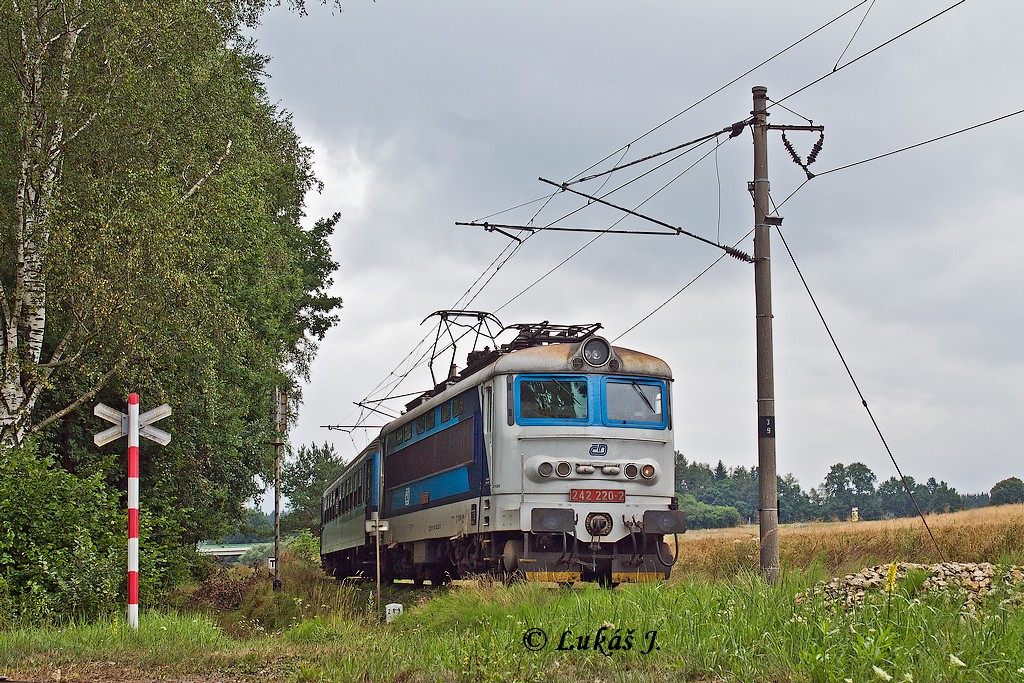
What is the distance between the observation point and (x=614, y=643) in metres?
8.65

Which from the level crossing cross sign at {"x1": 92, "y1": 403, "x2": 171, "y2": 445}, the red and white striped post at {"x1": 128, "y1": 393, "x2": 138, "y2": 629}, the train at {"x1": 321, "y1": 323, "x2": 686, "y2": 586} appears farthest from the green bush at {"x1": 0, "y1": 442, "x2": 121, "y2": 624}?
the train at {"x1": 321, "y1": 323, "x2": 686, "y2": 586}

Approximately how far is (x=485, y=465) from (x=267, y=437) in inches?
552

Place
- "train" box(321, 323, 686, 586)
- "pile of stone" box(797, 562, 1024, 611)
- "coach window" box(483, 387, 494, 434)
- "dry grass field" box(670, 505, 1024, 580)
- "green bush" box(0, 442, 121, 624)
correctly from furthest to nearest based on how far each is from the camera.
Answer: "dry grass field" box(670, 505, 1024, 580) → "coach window" box(483, 387, 494, 434) → "train" box(321, 323, 686, 586) → "green bush" box(0, 442, 121, 624) → "pile of stone" box(797, 562, 1024, 611)

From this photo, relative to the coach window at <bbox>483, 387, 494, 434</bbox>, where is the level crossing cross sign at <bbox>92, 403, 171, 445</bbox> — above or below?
below

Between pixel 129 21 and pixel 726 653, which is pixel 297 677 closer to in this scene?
pixel 726 653

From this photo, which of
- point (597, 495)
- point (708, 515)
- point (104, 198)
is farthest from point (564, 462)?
point (708, 515)

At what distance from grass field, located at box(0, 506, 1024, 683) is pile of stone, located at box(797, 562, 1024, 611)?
0.29 feet

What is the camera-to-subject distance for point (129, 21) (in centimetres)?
1880

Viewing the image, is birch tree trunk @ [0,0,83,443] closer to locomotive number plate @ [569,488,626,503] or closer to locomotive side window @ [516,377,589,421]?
locomotive side window @ [516,377,589,421]

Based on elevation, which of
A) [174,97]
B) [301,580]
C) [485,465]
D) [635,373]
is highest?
[174,97]

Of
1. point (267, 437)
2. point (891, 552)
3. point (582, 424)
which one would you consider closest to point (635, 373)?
point (582, 424)

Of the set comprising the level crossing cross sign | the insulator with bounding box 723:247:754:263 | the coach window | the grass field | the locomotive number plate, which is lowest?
the grass field

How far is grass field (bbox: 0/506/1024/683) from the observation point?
22.1 ft

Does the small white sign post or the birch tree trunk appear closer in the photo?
the small white sign post
